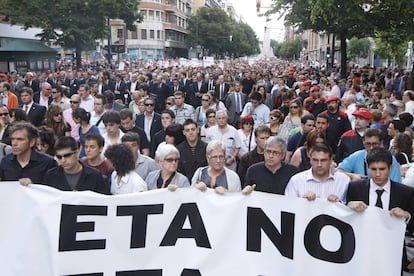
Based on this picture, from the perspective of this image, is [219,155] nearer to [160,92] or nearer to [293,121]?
[293,121]

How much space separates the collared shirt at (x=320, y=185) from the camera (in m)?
4.76

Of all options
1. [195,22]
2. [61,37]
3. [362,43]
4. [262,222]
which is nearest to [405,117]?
[262,222]

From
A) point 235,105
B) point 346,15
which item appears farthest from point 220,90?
point 346,15

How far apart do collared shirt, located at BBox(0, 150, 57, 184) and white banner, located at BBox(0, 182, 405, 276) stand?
565 mm

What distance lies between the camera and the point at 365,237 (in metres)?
4.30

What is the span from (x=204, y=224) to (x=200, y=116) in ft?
20.6

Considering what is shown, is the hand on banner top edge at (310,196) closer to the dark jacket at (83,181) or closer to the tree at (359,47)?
the dark jacket at (83,181)

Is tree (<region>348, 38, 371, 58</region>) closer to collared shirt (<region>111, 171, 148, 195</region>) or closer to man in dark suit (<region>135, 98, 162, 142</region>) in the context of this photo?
man in dark suit (<region>135, 98, 162, 142</region>)

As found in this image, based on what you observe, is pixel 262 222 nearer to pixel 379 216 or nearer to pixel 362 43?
pixel 379 216

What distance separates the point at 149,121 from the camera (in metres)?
9.35

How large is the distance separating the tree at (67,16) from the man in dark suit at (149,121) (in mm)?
31461

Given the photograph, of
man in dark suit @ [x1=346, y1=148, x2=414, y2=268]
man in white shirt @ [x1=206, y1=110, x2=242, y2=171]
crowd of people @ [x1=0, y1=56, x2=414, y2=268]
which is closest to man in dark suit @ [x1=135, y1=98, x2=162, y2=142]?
crowd of people @ [x1=0, y1=56, x2=414, y2=268]

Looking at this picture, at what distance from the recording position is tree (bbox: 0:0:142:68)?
1490 inches

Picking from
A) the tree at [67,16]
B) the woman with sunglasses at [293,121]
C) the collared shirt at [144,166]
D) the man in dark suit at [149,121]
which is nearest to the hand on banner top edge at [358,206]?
the collared shirt at [144,166]
